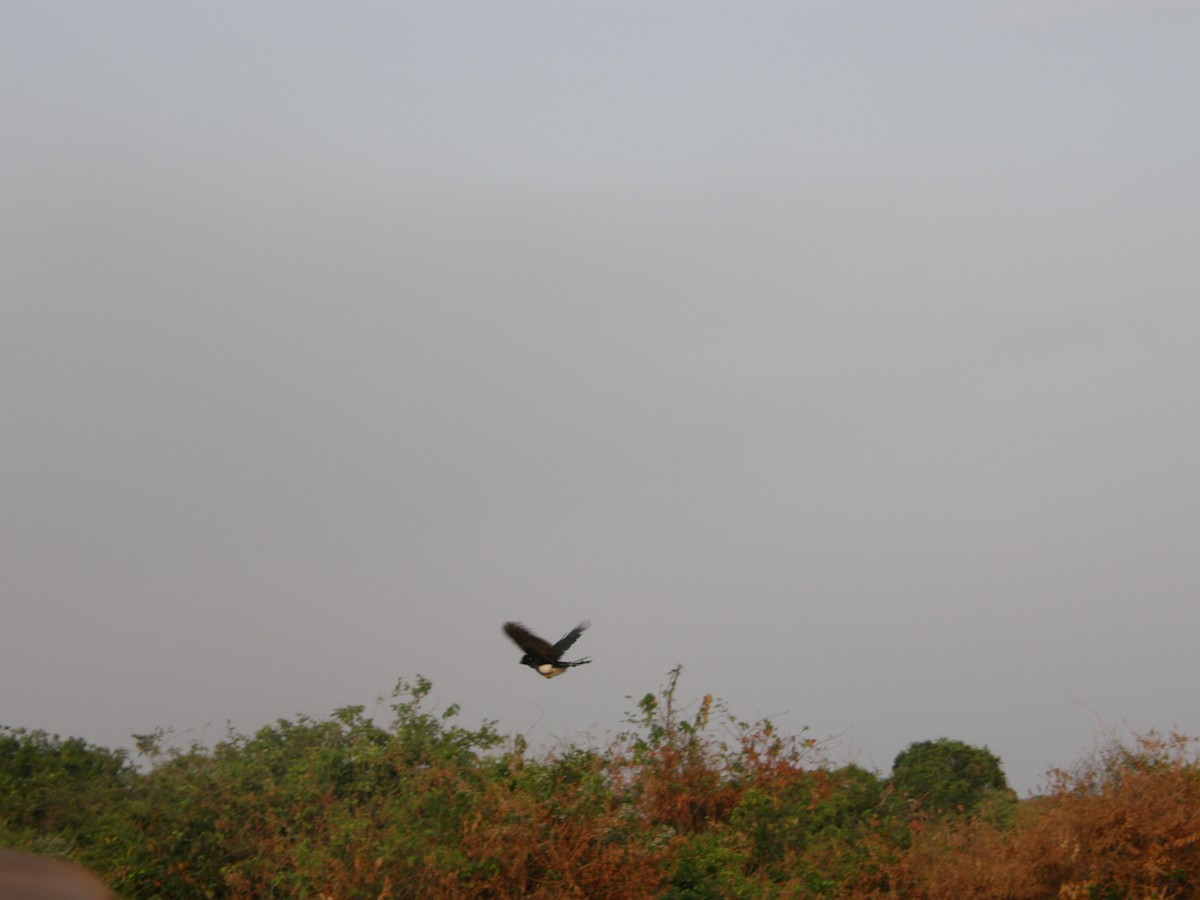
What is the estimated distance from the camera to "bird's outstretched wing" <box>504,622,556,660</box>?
12.8m

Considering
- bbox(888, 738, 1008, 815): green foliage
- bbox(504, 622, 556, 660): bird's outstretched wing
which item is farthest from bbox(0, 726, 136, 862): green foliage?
bbox(888, 738, 1008, 815): green foliage

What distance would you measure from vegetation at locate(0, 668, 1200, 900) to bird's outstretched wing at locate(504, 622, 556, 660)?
58.4 inches

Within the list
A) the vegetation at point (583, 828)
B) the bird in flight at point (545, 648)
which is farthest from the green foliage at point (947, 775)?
the bird in flight at point (545, 648)

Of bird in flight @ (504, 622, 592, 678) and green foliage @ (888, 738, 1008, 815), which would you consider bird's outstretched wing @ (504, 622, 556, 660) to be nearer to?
bird in flight @ (504, 622, 592, 678)

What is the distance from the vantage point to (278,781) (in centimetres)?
1599

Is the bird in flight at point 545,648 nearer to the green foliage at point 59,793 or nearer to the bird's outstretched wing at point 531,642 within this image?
the bird's outstretched wing at point 531,642

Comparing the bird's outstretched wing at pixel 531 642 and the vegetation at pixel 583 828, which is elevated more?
the bird's outstretched wing at pixel 531 642

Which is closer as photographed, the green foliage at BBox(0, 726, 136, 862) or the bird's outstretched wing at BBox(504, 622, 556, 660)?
the bird's outstretched wing at BBox(504, 622, 556, 660)

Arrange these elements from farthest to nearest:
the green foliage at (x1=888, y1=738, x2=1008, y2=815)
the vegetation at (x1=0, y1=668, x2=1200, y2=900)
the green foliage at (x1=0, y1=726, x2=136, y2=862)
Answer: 1. the green foliage at (x1=888, y1=738, x2=1008, y2=815)
2. the green foliage at (x1=0, y1=726, x2=136, y2=862)
3. the vegetation at (x1=0, y1=668, x2=1200, y2=900)

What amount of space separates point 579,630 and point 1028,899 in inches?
221

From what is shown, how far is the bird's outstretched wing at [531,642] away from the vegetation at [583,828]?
1.48 m

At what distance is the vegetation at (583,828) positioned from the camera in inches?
497

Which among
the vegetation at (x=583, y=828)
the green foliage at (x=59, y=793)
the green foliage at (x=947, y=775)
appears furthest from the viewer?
the green foliage at (x=947, y=775)

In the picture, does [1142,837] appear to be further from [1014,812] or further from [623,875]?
[623,875]
